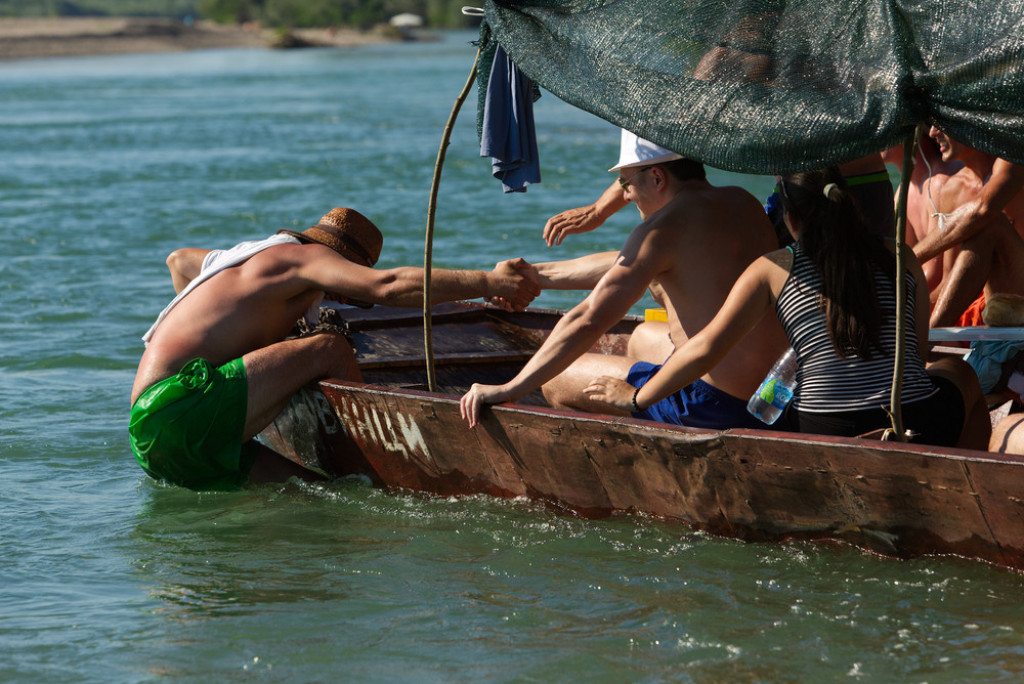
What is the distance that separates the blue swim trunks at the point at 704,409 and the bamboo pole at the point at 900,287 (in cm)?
63

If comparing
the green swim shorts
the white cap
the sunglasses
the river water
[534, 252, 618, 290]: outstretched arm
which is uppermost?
the white cap

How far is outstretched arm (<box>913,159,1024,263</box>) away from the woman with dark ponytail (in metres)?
1.33

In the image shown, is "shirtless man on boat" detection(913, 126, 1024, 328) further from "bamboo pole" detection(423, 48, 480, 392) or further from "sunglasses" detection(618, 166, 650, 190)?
"bamboo pole" detection(423, 48, 480, 392)

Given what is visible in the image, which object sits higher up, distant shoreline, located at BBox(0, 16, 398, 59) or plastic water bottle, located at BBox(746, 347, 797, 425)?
distant shoreline, located at BBox(0, 16, 398, 59)

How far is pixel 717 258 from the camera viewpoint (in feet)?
15.0

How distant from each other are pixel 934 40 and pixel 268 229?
12.3m

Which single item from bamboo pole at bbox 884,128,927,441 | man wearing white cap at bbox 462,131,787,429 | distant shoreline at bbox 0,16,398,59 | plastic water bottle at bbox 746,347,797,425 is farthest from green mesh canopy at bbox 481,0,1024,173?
distant shoreline at bbox 0,16,398,59

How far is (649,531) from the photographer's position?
4727 millimetres

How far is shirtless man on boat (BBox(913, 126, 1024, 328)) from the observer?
5.45 meters

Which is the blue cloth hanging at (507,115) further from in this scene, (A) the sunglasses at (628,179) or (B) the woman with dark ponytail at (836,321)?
(B) the woman with dark ponytail at (836,321)

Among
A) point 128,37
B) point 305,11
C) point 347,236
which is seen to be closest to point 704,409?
point 347,236

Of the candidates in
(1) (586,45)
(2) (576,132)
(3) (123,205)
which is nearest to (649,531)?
(1) (586,45)

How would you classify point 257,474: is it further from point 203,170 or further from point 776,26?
point 203,170

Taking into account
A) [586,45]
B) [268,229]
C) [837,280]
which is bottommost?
[268,229]
